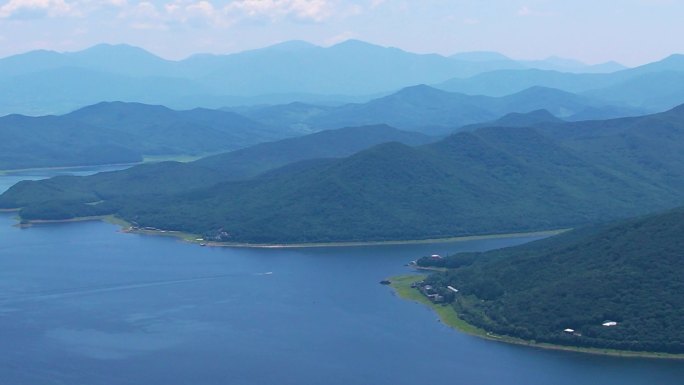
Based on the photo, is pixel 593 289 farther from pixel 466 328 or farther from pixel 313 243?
pixel 313 243

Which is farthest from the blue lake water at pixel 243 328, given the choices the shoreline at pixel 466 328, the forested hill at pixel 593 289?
the forested hill at pixel 593 289

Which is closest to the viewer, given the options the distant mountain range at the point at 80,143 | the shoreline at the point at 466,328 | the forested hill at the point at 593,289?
the shoreline at the point at 466,328

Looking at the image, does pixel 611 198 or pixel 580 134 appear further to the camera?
pixel 580 134

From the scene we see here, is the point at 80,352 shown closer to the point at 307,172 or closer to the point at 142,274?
the point at 142,274

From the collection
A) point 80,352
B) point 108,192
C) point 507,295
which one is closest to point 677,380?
point 507,295

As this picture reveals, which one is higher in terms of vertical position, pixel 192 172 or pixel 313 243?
pixel 192 172

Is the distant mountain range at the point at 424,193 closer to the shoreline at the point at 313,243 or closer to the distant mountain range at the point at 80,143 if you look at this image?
the shoreline at the point at 313,243

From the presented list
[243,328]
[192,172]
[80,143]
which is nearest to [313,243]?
[243,328]
